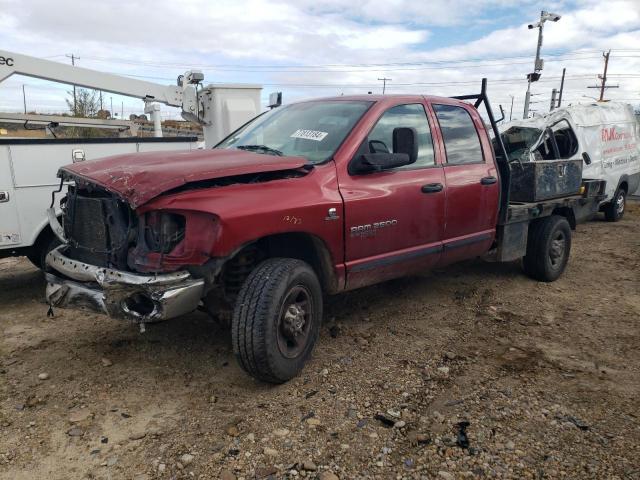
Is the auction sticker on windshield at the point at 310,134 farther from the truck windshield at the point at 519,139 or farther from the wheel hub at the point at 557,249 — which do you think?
the truck windshield at the point at 519,139

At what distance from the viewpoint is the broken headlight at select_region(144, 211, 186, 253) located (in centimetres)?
296

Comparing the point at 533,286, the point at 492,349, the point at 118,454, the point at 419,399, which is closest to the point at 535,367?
the point at 492,349

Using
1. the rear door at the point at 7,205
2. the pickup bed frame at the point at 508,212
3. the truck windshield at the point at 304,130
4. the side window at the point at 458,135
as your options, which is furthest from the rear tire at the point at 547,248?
the rear door at the point at 7,205

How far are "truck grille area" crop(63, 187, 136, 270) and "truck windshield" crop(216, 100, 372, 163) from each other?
121 cm

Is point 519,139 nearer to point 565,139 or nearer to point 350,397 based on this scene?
point 565,139

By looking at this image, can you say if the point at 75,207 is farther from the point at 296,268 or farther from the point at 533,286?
the point at 533,286

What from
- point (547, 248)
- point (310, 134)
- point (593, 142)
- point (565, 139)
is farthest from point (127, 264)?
point (593, 142)

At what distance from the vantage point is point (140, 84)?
26.0 feet

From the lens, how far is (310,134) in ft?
13.0

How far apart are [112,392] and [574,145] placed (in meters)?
8.93

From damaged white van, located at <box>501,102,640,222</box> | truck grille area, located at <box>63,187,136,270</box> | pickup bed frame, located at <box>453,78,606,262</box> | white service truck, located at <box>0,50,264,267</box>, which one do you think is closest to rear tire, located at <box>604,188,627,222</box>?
damaged white van, located at <box>501,102,640,222</box>

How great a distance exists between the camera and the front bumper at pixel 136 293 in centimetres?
286

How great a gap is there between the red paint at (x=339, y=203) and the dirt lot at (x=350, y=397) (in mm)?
674

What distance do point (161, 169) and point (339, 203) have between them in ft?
3.90
